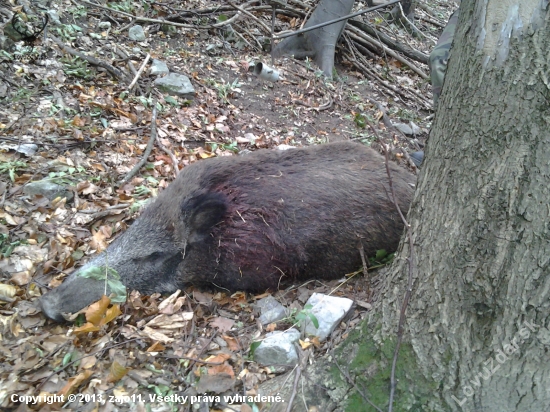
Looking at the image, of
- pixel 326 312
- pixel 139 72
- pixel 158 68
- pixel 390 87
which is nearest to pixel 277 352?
pixel 326 312

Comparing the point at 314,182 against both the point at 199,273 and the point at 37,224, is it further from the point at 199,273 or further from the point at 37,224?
the point at 37,224

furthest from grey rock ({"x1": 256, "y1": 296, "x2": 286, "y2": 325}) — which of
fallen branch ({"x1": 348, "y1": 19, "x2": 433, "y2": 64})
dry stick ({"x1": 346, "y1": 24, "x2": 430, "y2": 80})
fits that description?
fallen branch ({"x1": 348, "y1": 19, "x2": 433, "y2": 64})

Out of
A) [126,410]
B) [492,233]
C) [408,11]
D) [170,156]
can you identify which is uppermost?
[408,11]

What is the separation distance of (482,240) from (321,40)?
21.6 feet

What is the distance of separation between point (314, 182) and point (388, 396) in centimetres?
194

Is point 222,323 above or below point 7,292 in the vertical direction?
above

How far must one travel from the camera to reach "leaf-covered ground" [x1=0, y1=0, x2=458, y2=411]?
292cm

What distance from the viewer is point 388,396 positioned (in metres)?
2.33

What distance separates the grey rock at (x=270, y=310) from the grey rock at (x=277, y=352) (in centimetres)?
37

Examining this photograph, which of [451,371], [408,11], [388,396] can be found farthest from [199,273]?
[408,11]

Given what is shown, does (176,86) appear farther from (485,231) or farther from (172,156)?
(485,231)

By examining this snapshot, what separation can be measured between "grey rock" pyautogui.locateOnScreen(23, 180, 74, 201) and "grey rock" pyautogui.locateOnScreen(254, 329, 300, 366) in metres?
2.48

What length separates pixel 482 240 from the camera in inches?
80.0

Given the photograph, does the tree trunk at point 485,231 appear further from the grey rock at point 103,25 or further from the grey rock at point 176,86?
the grey rock at point 103,25
